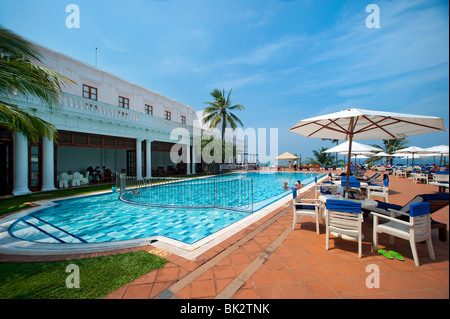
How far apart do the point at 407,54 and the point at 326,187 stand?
406 centimetres

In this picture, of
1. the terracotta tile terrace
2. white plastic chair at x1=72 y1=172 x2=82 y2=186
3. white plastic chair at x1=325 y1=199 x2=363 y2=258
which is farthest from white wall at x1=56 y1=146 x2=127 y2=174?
white plastic chair at x1=325 y1=199 x2=363 y2=258

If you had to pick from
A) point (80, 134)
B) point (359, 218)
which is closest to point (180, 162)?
point (80, 134)

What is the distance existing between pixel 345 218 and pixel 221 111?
1853 cm

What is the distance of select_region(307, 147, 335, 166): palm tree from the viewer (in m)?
26.1

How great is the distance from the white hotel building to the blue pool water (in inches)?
153

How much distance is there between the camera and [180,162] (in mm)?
20734

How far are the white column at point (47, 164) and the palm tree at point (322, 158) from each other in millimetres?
28922

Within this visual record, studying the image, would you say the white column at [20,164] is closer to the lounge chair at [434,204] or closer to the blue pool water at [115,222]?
the blue pool water at [115,222]

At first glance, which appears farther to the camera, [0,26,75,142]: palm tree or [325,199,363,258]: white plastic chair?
[0,26,75,142]: palm tree

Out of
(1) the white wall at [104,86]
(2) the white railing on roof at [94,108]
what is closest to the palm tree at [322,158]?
(1) the white wall at [104,86]

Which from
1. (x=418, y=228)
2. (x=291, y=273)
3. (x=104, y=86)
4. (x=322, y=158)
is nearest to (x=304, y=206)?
(x=418, y=228)

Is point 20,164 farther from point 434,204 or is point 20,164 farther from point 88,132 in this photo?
point 434,204

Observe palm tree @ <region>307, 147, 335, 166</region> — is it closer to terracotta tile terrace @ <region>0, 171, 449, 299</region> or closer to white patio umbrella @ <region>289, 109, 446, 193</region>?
white patio umbrella @ <region>289, 109, 446, 193</region>

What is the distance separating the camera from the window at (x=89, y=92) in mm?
13220
